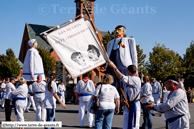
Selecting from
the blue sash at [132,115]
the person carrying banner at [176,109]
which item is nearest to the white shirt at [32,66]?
the blue sash at [132,115]

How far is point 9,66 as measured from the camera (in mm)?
50656

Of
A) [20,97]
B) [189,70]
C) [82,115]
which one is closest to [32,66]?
[20,97]

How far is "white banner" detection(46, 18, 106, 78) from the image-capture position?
5664 millimetres

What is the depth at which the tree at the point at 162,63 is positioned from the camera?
5037cm

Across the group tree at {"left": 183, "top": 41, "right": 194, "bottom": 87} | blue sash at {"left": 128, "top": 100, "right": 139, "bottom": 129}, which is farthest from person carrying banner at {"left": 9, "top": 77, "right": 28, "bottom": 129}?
tree at {"left": 183, "top": 41, "right": 194, "bottom": 87}

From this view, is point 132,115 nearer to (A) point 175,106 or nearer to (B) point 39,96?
(A) point 175,106

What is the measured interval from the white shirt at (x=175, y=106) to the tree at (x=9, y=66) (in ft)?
160

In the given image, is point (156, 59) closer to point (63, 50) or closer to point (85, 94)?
point (85, 94)

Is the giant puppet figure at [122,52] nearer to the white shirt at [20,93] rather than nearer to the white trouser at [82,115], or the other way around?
the white trouser at [82,115]

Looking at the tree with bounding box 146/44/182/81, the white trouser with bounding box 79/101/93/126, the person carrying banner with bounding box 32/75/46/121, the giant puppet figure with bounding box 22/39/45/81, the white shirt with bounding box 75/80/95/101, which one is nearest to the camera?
the giant puppet figure with bounding box 22/39/45/81

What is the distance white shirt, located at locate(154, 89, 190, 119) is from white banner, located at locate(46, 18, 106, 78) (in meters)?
1.59

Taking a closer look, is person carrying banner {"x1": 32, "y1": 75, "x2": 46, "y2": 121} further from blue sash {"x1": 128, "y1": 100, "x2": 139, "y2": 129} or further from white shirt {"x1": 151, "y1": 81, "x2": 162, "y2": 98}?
white shirt {"x1": 151, "y1": 81, "x2": 162, "y2": 98}

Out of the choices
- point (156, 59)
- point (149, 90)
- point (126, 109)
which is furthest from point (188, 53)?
point (126, 109)

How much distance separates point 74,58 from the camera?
574 centimetres
